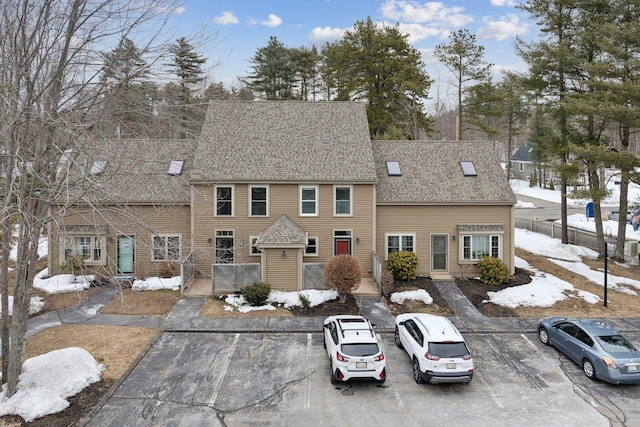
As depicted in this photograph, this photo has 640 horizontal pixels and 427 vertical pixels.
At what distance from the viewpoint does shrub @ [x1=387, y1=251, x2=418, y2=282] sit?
21.9 meters

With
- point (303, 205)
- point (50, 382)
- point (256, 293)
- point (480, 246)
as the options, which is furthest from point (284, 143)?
point (50, 382)

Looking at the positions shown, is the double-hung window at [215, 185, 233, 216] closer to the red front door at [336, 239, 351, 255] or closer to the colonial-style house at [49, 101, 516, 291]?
the colonial-style house at [49, 101, 516, 291]

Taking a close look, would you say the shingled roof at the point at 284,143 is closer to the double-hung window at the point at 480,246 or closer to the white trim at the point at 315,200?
the white trim at the point at 315,200

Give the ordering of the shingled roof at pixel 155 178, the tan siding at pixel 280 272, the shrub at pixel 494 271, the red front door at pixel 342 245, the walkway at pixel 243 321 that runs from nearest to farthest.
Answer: the walkway at pixel 243 321
the tan siding at pixel 280 272
the shingled roof at pixel 155 178
the shrub at pixel 494 271
the red front door at pixel 342 245

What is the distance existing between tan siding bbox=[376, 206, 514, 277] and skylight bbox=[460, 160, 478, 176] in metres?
2.09

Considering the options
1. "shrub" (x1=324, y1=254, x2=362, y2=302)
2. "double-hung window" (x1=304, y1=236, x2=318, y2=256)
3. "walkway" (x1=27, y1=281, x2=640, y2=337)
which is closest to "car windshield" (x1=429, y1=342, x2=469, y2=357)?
"walkway" (x1=27, y1=281, x2=640, y2=337)

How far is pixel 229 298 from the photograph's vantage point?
19.5 metres

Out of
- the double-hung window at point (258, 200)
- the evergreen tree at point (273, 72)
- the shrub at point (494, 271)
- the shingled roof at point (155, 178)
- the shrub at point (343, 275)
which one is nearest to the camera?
the shrub at point (343, 275)

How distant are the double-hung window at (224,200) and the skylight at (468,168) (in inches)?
480

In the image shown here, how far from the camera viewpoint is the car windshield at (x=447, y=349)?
12406mm

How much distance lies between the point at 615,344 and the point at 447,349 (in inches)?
205

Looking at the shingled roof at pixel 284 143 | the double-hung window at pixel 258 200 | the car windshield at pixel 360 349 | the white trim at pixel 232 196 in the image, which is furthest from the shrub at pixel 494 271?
the white trim at pixel 232 196

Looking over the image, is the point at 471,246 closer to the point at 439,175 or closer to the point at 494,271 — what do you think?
the point at 494,271

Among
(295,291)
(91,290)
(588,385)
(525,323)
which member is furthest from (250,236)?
(588,385)
